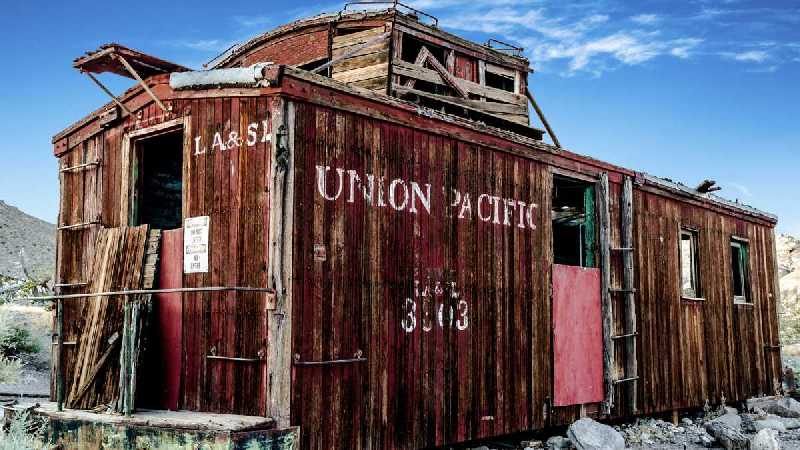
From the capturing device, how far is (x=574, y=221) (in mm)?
13656

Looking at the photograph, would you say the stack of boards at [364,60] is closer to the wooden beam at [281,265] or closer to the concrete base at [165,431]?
the wooden beam at [281,265]

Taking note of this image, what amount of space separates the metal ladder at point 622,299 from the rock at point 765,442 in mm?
2117

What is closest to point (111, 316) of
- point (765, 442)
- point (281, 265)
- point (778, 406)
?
point (281, 265)

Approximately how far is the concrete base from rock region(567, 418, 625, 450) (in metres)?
4.73

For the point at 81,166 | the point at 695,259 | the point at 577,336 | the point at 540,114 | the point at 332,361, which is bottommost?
the point at 332,361

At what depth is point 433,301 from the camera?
9516mm

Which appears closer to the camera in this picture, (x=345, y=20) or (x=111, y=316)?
(x=111, y=316)

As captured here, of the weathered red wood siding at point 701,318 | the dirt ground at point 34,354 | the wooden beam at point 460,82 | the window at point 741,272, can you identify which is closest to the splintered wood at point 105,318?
the wooden beam at point 460,82

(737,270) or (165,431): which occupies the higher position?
(737,270)

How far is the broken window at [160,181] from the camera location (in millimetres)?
10047

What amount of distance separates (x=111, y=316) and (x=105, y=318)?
2.7 inches

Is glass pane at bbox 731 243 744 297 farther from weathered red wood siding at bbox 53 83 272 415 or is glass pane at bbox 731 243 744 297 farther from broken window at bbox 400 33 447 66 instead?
weathered red wood siding at bbox 53 83 272 415

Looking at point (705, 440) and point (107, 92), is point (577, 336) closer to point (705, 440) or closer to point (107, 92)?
point (705, 440)

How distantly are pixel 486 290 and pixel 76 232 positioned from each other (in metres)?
5.71
